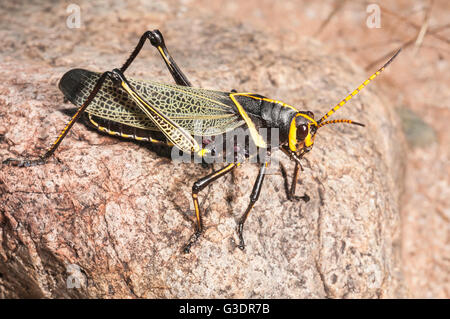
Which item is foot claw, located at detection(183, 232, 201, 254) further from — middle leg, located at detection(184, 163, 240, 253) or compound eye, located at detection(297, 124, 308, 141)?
compound eye, located at detection(297, 124, 308, 141)

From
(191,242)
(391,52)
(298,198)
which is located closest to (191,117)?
(191,242)

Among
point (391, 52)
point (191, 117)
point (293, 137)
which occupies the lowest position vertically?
point (293, 137)

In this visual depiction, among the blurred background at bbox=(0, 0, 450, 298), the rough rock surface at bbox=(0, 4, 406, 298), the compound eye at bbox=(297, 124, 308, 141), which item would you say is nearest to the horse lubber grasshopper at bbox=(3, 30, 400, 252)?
the compound eye at bbox=(297, 124, 308, 141)

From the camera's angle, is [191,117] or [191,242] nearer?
[191,242]

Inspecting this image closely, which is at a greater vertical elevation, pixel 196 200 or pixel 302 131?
pixel 302 131

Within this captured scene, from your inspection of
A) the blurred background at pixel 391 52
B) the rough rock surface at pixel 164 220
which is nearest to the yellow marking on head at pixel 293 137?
the rough rock surface at pixel 164 220

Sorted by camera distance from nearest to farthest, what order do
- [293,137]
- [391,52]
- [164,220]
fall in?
[164,220]
[293,137]
[391,52]

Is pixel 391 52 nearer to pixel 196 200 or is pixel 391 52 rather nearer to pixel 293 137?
pixel 293 137
